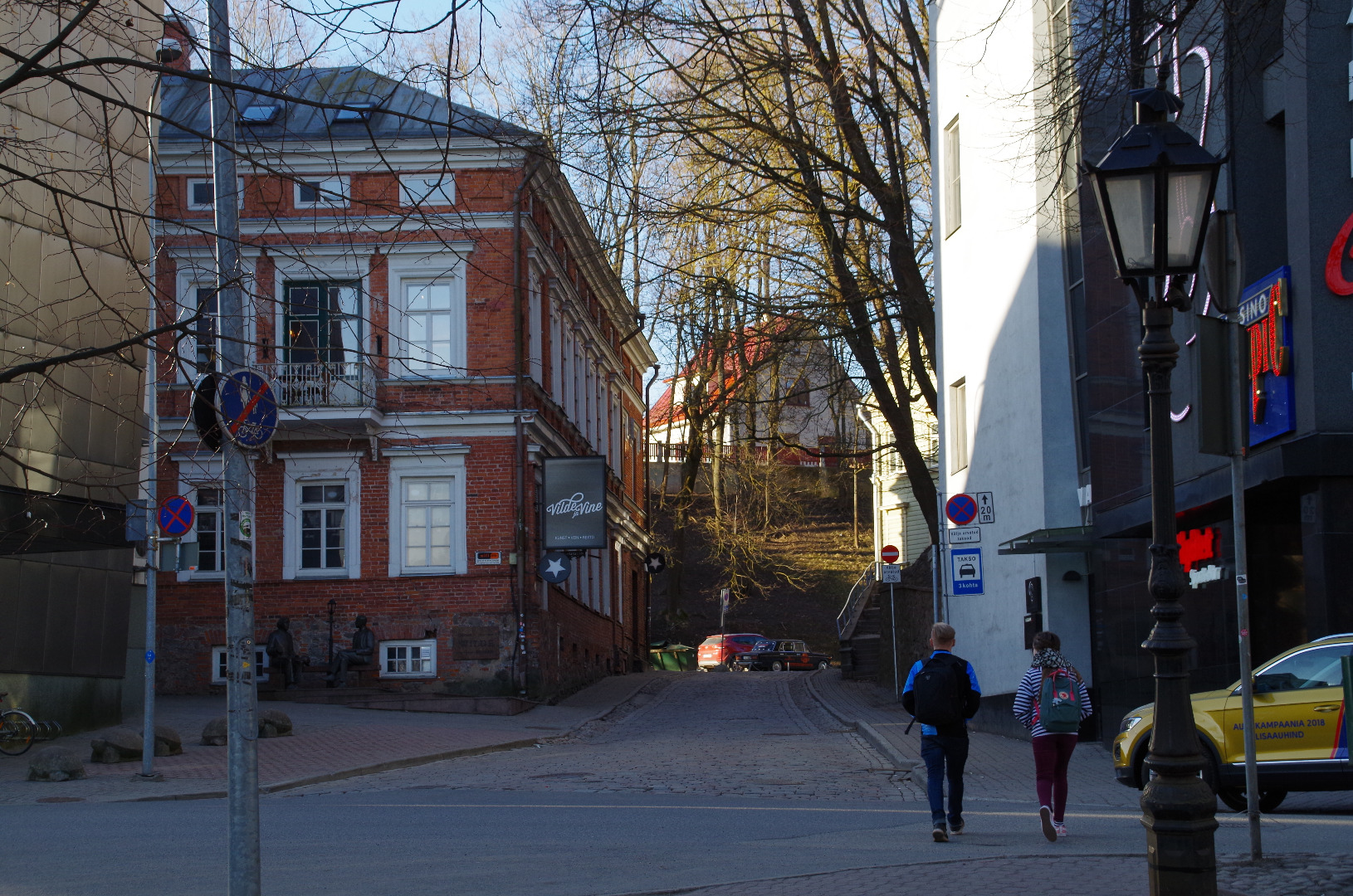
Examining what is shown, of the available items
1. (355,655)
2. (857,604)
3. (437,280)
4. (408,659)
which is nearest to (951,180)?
(437,280)

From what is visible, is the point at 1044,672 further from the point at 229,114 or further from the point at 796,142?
the point at 796,142

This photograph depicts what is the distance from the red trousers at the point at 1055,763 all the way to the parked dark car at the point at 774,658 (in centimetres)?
3986

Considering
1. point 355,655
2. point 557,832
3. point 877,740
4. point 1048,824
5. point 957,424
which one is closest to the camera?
point 1048,824

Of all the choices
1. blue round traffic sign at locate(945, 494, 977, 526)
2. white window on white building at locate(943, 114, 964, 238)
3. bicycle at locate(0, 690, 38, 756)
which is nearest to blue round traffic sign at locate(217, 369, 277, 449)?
bicycle at locate(0, 690, 38, 756)

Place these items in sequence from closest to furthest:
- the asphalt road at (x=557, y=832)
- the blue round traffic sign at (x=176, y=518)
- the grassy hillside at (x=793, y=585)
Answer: the asphalt road at (x=557, y=832)
the blue round traffic sign at (x=176, y=518)
the grassy hillside at (x=793, y=585)

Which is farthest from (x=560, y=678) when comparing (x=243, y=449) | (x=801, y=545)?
(x=801, y=545)

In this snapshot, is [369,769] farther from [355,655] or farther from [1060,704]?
[355,655]

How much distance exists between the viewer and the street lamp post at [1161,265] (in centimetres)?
627

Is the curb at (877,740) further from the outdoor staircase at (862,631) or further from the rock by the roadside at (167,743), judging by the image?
the rock by the roadside at (167,743)

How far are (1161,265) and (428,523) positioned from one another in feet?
80.1

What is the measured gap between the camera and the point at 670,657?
52.0m

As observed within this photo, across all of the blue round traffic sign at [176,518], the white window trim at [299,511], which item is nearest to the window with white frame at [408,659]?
the white window trim at [299,511]

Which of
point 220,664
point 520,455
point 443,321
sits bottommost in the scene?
point 220,664

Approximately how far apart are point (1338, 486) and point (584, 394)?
28989mm
